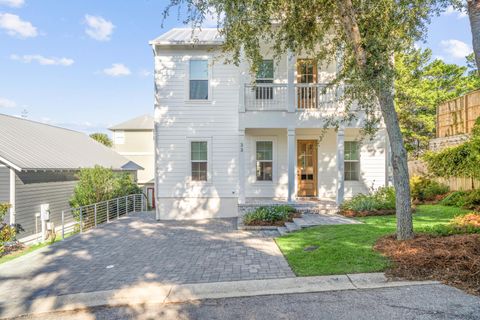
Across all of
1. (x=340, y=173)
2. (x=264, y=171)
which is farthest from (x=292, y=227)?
(x=264, y=171)

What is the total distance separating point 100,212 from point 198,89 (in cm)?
706

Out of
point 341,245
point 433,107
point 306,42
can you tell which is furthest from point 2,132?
point 433,107

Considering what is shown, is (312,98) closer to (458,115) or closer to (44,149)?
(458,115)

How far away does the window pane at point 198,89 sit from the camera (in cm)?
1177

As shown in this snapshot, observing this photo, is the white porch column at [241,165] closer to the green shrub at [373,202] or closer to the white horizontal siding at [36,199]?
the green shrub at [373,202]

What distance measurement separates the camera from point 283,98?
11289mm

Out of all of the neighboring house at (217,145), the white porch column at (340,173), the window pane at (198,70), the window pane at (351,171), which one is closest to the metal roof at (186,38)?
the neighboring house at (217,145)

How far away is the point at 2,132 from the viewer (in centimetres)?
1366

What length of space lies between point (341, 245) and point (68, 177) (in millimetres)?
14812

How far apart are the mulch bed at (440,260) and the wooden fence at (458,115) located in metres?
10.2

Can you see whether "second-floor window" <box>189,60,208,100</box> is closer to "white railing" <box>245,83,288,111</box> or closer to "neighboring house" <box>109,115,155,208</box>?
"white railing" <box>245,83,288,111</box>

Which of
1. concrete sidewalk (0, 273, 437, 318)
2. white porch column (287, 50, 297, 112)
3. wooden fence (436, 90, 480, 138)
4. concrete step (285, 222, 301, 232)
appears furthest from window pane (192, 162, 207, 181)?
wooden fence (436, 90, 480, 138)

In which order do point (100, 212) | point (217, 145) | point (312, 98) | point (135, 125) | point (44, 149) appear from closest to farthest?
point (312, 98)
point (217, 145)
point (100, 212)
point (44, 149)
point (135, 125)

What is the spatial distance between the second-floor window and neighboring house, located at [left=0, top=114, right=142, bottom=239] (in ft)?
24.6
